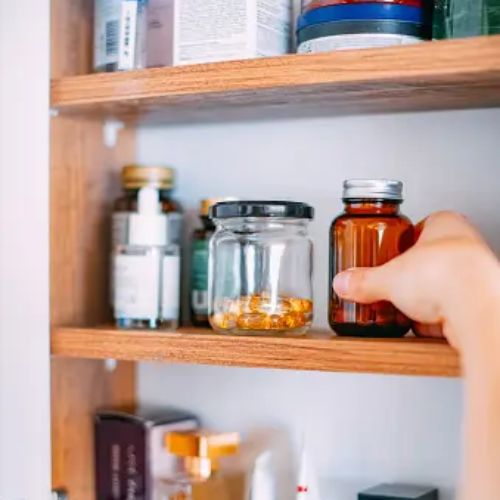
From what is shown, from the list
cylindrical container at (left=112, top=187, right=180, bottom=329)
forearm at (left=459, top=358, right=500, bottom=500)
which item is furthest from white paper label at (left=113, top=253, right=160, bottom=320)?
Result: forearm at (left=459, top=358, right=500, bottom=500)

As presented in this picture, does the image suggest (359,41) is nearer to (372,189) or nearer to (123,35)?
(372,189)

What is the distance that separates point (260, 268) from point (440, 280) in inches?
8.1

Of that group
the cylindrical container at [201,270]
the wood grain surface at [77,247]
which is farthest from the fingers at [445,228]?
the wood grain surface at [77,247]

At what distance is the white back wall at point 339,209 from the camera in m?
0.88

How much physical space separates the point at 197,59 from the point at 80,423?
13.7 inches

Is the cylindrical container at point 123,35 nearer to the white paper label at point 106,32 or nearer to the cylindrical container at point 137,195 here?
the white paper label at point 106,32

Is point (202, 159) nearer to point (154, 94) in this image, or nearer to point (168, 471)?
point (154, 94)

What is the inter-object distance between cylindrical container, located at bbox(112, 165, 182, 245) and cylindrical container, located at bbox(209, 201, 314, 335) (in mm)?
102

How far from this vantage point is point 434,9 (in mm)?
812

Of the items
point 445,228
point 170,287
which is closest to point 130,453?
point 170,287

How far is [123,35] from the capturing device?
898mm

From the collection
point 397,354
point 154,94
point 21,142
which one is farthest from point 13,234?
point 397,354

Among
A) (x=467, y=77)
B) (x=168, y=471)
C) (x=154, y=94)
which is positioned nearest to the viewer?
(x=467, y=77)

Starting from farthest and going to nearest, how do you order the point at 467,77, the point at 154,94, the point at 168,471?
the point at 168,471, the point at 154,94, the point at 467,77
